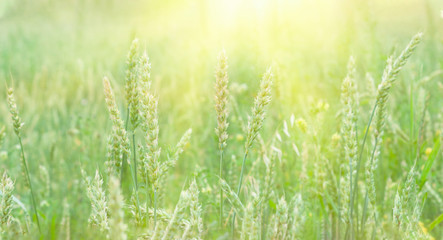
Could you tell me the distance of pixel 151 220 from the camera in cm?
134

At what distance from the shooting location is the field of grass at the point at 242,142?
3.83 feet

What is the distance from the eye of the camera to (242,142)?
2705 millimetres

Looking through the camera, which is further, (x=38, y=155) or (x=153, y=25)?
(x=153, y=25)

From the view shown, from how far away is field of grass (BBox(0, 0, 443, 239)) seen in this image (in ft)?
3.83

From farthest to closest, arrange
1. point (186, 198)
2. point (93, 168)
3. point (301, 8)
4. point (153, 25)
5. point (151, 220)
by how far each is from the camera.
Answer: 1. point (153, 25)
2. point (301, 8)
3. point (93, 168)
4. point (151, 220)
5. point (186, 198)

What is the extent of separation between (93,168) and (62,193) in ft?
0.99

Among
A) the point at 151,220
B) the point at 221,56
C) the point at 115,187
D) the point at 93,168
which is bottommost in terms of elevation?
the point at 93,168

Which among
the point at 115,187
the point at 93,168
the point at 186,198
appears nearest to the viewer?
the point at 115,187

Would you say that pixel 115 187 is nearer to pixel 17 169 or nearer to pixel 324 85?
pixel 17 169

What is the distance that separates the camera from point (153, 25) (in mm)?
13328

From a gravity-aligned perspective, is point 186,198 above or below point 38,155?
above

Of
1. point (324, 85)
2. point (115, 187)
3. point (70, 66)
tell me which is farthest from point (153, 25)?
point (115, 187)

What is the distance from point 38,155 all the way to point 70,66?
10.4 feet

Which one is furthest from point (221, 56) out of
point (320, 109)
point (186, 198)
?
point (320, 109)
